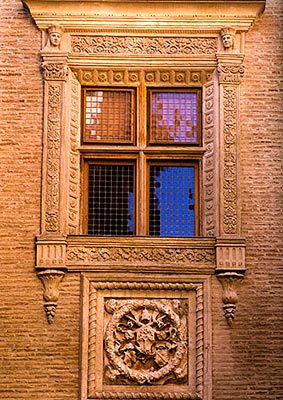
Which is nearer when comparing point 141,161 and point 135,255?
point 135,255

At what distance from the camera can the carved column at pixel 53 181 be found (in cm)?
1409

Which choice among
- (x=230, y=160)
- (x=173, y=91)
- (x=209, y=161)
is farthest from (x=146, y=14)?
(x=230, y=160)

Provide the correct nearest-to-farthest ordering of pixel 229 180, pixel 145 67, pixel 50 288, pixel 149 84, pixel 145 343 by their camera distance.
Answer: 1. pixel 145 343
2. pixel 50 288
3. pixel 229 180
4. pixel 145 67
5. pixel 149 84

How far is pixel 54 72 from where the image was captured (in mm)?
14727

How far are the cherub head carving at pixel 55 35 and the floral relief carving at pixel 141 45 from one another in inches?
7.8

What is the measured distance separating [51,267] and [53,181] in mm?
1132

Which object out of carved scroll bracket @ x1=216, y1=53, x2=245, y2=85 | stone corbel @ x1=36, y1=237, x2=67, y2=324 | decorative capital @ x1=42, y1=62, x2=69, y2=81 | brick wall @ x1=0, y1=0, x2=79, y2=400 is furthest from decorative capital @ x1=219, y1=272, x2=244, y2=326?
decorative capital @ x1=42, y1=62, x2=69, y2=81

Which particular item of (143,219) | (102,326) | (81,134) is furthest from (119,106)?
(102,326)

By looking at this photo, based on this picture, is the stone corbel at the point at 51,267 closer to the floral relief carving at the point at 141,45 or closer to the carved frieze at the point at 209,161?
the carved frieze at the point at 209,161

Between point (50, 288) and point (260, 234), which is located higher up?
point (260, 234)

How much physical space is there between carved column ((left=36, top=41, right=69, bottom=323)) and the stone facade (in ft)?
0.05

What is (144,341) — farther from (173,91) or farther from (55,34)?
(55,34)

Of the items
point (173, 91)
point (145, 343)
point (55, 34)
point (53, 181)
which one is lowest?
point (145, 343)

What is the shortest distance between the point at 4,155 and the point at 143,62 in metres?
2.19
